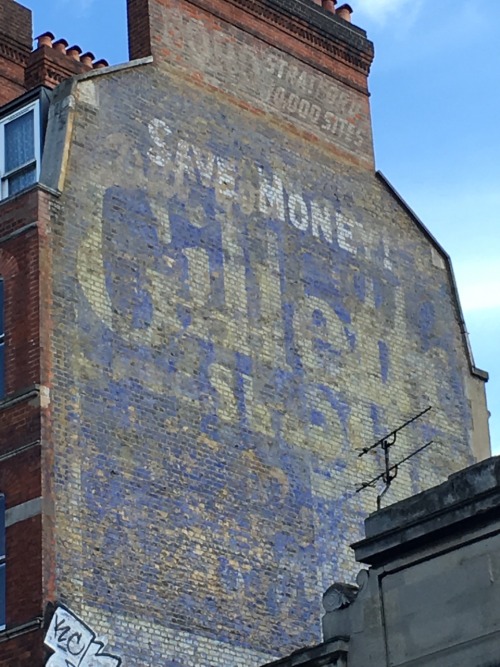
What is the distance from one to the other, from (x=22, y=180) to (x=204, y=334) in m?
4.96

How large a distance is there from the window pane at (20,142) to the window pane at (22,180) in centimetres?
21

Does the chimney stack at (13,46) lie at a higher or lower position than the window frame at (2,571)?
higher

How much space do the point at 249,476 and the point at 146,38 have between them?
10182mm

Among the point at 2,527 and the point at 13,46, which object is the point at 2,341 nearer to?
the point at 2,527

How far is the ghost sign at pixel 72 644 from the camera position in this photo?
97.6 feet

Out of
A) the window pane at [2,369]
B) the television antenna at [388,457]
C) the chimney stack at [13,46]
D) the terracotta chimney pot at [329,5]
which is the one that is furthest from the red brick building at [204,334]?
the terracotta chimney pot at [329,5]

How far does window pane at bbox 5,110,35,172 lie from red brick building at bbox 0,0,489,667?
2.3 inches

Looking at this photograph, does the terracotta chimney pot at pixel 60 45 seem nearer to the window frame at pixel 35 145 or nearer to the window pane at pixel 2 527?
the window frame at pixel 35 145

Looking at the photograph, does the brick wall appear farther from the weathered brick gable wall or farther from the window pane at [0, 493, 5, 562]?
the weathered brick gable wall

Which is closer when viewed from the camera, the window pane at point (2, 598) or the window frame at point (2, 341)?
the window pane at point (2, 598)

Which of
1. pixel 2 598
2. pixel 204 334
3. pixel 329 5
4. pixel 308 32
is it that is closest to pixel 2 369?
pixel 2 598

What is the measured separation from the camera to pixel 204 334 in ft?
117

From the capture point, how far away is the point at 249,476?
35281 mm

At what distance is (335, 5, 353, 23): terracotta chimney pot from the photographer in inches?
1734
